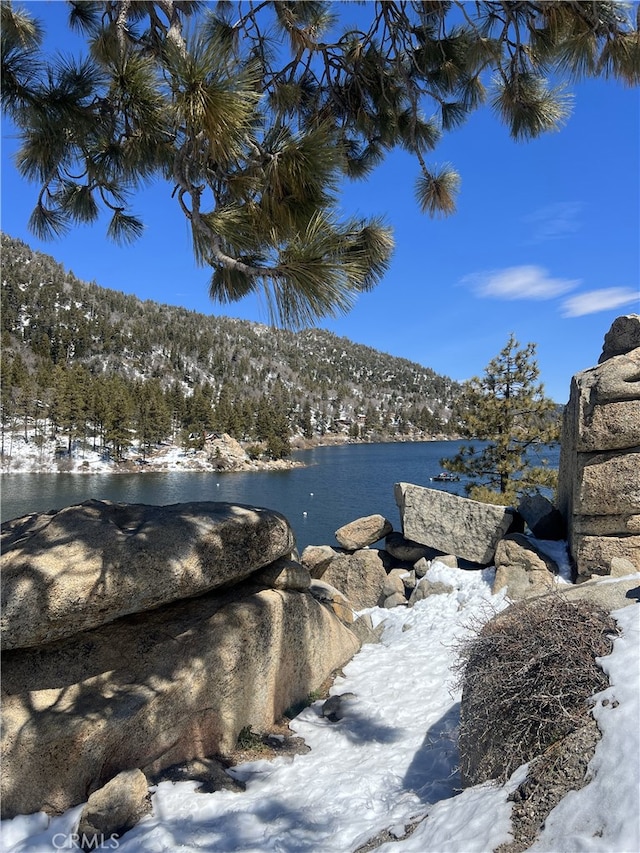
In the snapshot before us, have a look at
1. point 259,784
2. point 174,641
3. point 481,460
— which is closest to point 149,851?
point 259,784

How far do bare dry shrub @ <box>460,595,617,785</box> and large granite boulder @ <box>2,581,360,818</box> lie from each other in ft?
8.95

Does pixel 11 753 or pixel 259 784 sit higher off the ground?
pixel 11 753

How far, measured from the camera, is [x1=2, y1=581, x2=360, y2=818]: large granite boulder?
4.57 m

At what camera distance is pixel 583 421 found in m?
7.95

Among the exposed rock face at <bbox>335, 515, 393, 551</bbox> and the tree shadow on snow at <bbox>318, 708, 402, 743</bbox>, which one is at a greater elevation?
→ the exposed rock face at <bbox>335, 515, 393, 551</bbox>

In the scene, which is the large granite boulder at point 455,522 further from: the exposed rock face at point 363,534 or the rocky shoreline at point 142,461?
the rocky shoreline at point 142,461

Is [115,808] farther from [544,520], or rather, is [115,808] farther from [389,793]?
[544,520]

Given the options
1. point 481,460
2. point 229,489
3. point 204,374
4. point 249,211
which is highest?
point 204,374

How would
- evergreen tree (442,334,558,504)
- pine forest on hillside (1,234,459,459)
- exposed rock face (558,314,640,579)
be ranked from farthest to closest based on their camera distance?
pine forest on hillside (1,234,459,459), evergreen tree (442,334,558,504), exposed rock face (558,314,640,579)

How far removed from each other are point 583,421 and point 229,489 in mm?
39909

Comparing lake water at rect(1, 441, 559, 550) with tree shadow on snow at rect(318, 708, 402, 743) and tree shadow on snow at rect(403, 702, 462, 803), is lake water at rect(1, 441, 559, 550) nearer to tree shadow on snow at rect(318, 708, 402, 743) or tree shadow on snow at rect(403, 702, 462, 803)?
tree shadow on snow at rect(318, 708, 402, 743)

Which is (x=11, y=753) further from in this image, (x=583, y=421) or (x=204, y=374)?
(x=204, y=374)

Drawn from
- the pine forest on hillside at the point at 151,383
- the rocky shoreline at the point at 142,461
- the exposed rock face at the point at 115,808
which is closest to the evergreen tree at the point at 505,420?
the pine forest on hillside at the point at 151,383

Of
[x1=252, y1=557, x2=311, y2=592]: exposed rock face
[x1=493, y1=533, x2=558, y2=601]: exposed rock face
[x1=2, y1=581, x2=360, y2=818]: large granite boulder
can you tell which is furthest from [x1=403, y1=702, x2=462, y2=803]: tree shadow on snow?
[x1=493, y1=533, x2=558, y2=601]: exposed rock face
